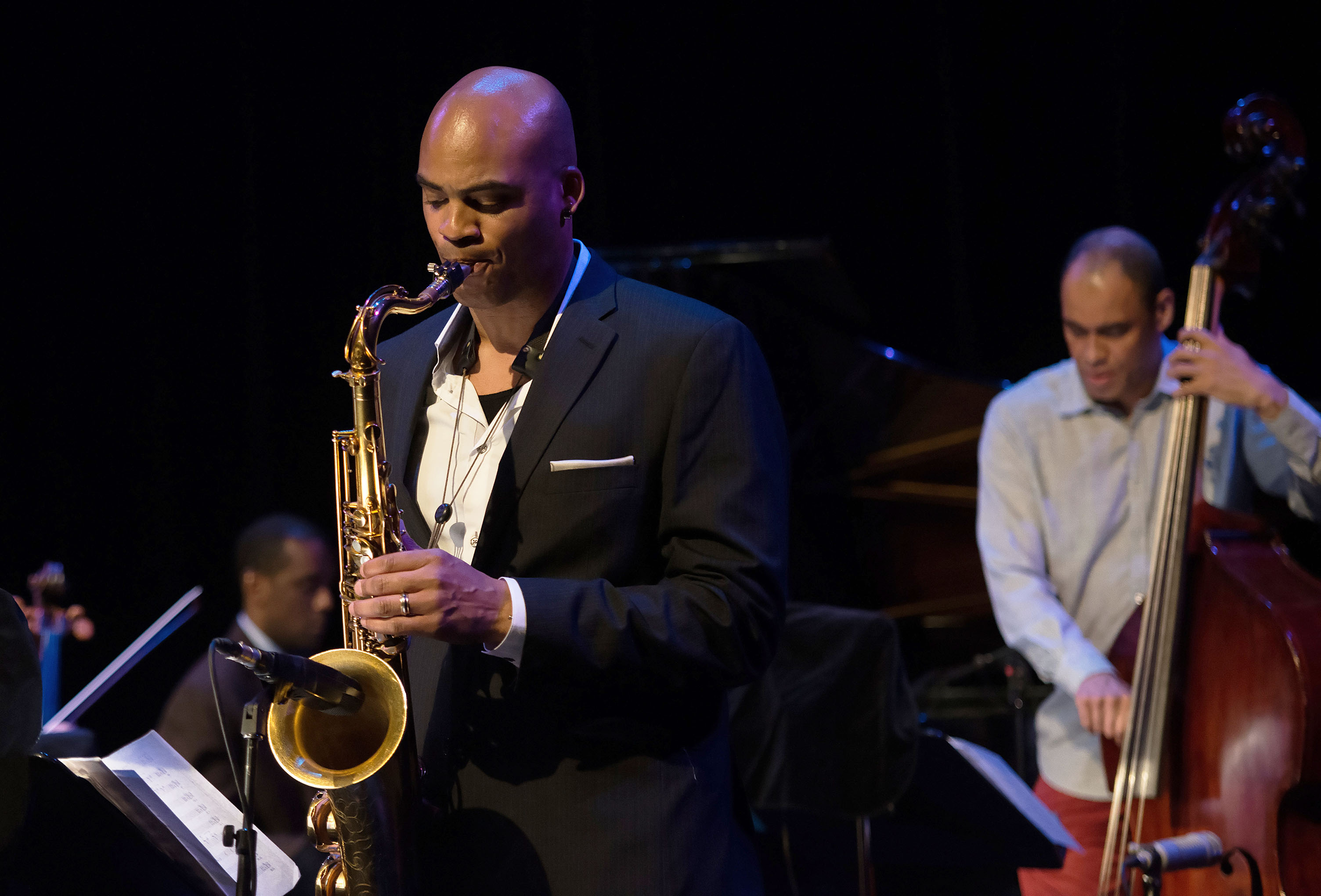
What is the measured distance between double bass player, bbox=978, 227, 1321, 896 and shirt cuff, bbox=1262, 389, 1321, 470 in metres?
0.02

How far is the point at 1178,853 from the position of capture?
219 centimetres

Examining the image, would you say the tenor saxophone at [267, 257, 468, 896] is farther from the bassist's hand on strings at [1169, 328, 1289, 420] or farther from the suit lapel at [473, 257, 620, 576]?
the bassist's hand on strings at [1169, 328, 1289, 420]

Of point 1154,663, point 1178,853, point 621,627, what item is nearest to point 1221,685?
point 1154,663

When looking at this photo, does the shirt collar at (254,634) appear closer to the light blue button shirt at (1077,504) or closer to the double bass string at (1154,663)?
the light blue button shirt at (1077,504)

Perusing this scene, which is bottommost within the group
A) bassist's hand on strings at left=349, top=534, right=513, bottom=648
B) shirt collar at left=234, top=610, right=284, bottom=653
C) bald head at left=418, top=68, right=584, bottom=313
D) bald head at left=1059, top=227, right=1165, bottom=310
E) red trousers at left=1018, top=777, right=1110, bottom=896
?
red trousers at left=1018, top=777, right=1110, bottom=896

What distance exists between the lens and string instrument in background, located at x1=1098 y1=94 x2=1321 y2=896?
2.29m

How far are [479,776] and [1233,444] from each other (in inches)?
79.9

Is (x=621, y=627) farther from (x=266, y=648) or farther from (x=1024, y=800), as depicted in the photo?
(x=266, y=648)

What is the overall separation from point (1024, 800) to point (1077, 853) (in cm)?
36

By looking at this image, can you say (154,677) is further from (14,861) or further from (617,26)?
(14,861)

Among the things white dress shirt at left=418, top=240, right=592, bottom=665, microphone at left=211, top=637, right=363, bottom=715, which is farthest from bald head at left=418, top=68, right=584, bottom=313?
microphone at left=211, top=637, right=363, bottom=715

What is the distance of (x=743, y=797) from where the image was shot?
5.92 ft

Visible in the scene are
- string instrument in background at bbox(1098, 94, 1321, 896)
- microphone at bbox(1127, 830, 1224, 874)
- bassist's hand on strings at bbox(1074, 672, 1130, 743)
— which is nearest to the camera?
microphone at bbox(1127, 830, 1224, 874)

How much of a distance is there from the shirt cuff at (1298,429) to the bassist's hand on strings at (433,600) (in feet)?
6.30
